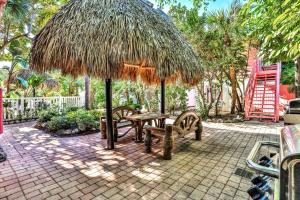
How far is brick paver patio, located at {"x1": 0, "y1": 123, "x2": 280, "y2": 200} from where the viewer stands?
9.32 ft

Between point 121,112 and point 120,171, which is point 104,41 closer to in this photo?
point 120,171

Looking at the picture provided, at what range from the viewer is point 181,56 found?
195 inches

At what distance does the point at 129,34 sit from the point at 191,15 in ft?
19.4

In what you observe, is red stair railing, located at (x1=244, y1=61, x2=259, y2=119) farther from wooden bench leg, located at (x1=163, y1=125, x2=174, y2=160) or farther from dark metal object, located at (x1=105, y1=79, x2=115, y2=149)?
dark metal object, located at (x1=105, y1=79, x2=115, y2=149)

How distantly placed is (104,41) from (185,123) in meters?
2.75

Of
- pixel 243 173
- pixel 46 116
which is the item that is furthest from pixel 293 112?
pixel 46 116

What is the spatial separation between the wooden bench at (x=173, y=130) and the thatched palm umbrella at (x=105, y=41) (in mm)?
1024

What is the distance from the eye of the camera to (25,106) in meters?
9.20

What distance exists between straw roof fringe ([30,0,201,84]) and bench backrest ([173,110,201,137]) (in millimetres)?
1117

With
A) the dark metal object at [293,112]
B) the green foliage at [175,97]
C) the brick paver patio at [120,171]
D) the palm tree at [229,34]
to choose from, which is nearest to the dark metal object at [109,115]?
the brick paver patio at [120,171]

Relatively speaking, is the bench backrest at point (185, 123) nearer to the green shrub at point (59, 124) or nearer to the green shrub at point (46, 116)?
the green shrub at point (59, 124)

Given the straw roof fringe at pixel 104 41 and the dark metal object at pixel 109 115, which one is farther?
the dark metal object at pixel 109 115

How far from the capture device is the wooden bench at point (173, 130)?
13.6 ft

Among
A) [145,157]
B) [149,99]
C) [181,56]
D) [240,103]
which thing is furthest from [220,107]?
[145,157]
